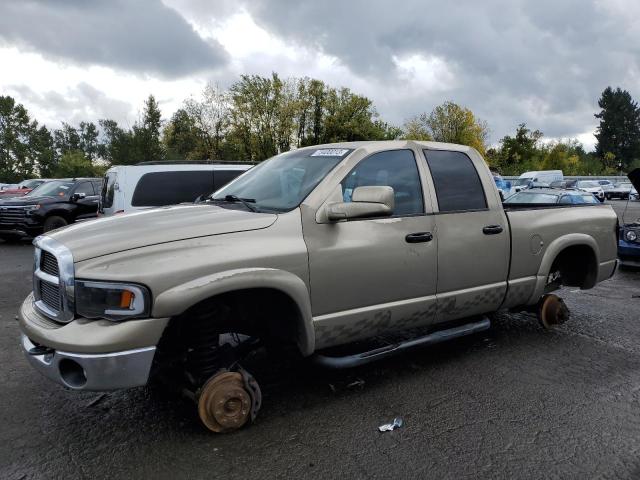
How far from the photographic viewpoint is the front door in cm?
333

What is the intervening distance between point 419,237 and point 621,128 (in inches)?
4419

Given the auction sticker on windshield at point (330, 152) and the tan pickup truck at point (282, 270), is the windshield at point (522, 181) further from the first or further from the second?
the auction sticker on windshield at point (330, 152)

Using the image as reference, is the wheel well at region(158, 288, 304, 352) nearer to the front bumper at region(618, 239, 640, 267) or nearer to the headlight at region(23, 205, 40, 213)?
the front bumper at region(618, 239, 640, 267)

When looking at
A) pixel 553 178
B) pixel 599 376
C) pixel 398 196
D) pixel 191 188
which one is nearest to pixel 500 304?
pixel 599 376

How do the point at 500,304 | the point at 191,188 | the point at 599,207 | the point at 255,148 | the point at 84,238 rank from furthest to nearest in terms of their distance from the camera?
the point at 255,148 → the point at 191,188 → the point at 599,207 → the point at 500,304 → the point at 84,238

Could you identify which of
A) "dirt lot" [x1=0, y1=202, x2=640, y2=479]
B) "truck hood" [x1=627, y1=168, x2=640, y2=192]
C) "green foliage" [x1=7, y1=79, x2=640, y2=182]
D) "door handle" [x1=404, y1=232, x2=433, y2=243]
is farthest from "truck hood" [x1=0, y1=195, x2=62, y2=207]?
"green foliage" [x1=7, y1=79, x2=640, y2=182]

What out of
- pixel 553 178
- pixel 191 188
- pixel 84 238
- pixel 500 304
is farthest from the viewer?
pixel 553 178

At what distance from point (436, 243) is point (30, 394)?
3.27 metres

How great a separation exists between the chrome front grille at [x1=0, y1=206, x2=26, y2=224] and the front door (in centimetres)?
1256

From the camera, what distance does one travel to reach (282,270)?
10.2 ft

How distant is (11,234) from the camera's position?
45.4 feet

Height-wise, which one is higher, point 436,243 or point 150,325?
point 436,243

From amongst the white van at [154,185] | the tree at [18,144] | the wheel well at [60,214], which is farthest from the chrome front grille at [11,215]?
the tree at [18,144]

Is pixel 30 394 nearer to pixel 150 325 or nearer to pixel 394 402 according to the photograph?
pixel 150 325
